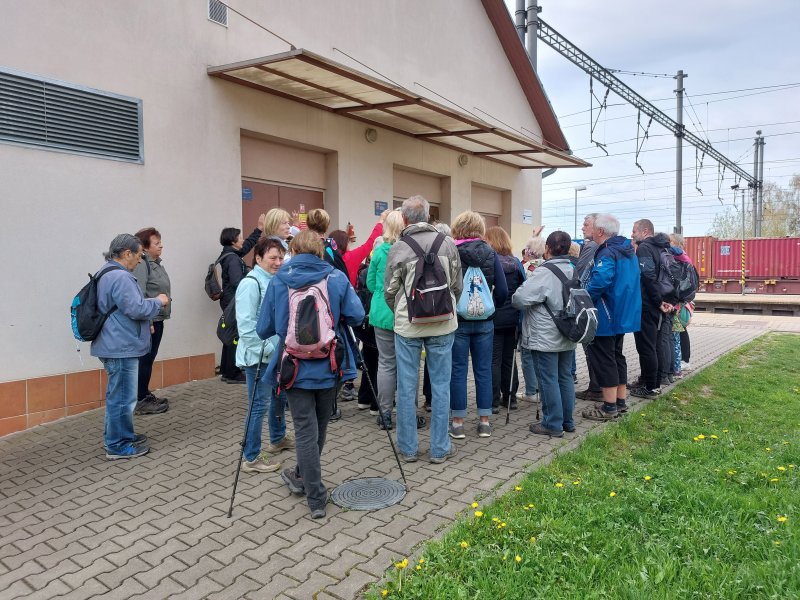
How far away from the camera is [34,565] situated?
3.21 m

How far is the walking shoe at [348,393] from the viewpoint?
6715mm

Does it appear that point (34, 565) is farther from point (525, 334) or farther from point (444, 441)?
point (525, 334)

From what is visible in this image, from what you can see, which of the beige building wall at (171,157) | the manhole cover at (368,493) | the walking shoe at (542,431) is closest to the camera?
the manhole cover at (368,493)

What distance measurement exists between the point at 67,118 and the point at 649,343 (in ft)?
22.5

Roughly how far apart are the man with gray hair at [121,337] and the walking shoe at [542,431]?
3.54 m

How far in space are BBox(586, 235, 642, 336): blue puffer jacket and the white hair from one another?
0.21 ft

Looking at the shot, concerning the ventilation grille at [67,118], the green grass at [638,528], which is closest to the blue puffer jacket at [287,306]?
the green grass at [638,528]

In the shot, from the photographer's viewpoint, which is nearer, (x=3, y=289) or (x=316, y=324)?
(x=316, y=324)

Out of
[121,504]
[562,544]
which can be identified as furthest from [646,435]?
[121,504]

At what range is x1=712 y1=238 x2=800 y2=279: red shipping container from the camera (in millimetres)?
24344

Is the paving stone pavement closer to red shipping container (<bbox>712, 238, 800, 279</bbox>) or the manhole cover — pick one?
the manhole cover

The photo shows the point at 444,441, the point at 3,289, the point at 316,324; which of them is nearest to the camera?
the point at 316,324

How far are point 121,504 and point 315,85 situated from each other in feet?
18.2

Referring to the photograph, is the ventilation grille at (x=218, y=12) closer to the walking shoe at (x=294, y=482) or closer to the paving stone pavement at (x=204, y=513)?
the paving stone pavement at (x=204, y=513)
